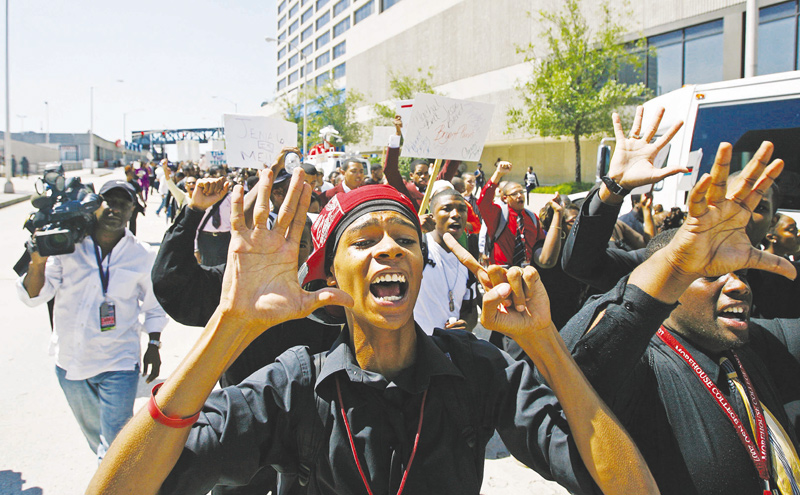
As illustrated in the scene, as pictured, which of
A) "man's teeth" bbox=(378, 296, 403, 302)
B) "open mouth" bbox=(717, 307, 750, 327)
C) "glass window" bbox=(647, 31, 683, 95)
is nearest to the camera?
"man's teeth" bbox=(378, 296, 403, 302)

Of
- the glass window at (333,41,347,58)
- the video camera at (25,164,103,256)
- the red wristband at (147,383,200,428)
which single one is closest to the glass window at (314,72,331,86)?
A: the glass window at (333,41,347,58)

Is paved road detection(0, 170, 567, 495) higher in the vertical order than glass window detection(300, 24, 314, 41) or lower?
lower

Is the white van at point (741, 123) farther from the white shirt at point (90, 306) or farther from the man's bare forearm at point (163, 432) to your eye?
the man's bare forearm at point (163, 432)

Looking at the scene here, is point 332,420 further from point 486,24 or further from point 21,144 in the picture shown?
point 21,144

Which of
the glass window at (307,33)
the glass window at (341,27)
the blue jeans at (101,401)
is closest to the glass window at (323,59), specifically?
the glass window at (341,27)

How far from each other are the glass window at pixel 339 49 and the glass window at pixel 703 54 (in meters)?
43.2

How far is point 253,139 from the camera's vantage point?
496 centimetres

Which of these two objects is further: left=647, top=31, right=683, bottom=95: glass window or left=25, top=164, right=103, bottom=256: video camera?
left=647, top=31, right=683, bottom=95: glass window

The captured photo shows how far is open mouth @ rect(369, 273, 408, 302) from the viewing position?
174 centimetres

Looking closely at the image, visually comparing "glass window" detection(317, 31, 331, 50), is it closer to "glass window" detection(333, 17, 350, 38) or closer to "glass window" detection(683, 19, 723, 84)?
"glass window" detection(333, 17, 350, 38)

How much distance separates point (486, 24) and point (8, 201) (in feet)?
90.1

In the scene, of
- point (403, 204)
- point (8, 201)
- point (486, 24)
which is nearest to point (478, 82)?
point (486, 24)

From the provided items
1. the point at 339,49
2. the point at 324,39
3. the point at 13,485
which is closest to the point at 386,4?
the point at 339,49

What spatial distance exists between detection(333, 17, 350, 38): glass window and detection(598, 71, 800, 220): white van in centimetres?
5797
